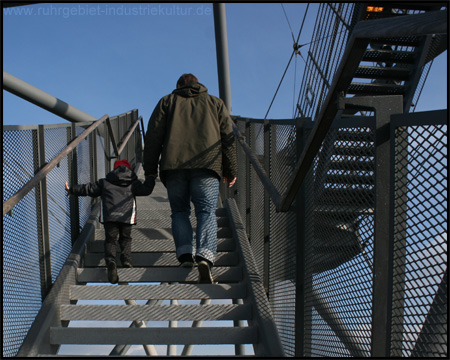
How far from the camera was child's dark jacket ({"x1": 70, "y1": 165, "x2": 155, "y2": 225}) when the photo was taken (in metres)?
4.52

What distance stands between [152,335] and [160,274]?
0.85 meters

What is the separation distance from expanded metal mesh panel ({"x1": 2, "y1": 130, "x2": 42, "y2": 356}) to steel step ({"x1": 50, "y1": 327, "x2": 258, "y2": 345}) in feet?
0.83

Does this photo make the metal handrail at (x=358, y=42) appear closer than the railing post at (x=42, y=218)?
Yes

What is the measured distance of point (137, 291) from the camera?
3951 mm

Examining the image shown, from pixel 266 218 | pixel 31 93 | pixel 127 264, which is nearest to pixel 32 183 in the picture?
pixel 127 264

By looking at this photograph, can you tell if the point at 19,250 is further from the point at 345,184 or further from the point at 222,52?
the point at 222,52

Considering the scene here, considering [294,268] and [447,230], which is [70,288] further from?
[447,230]

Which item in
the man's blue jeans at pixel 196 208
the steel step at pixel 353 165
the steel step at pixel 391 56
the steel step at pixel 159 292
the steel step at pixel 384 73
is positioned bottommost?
the steel step at pixel 159 292

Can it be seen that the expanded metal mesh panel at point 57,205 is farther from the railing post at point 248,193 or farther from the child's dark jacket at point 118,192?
the railing post at point 248,193

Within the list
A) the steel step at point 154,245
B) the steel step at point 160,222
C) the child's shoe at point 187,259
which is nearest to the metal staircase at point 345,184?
the child's shoe at point 187,259

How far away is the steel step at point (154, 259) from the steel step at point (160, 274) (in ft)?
0.87

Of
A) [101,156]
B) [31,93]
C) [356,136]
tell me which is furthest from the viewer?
[31,93]

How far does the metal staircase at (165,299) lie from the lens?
338 cm

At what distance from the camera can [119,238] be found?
14.9 ft
